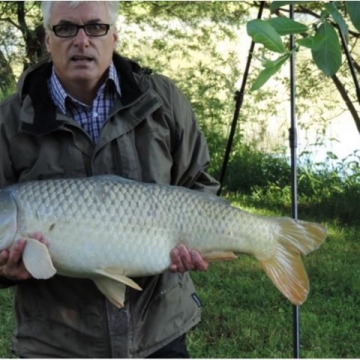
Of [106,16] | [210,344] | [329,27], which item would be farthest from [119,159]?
[210,344]

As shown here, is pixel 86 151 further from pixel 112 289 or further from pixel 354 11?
pixel 354 11

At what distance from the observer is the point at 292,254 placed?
1.85m

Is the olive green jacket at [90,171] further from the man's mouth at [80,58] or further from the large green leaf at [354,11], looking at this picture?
the large green leaf at [354,11]

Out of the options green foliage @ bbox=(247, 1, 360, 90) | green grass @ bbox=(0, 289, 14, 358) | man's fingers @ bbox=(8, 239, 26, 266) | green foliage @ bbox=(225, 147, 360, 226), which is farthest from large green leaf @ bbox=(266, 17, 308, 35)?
green foliage @ bbox=(225, 147, 360, 226)

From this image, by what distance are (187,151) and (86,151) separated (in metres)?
0.28

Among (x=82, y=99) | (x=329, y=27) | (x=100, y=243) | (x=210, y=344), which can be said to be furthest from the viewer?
(x=210, y=344)

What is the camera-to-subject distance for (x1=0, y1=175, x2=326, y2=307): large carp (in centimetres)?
162

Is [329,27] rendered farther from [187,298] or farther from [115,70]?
[187,298]

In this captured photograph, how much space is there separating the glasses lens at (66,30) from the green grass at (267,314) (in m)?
1.97

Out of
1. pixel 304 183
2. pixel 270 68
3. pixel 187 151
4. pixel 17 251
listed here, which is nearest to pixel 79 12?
pixel 187 151

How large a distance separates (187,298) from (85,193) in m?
0.40

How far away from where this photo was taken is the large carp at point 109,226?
5.31 feet

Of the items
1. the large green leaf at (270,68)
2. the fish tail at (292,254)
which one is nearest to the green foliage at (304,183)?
the fish tail at (292,254)

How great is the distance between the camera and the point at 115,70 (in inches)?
70.2
